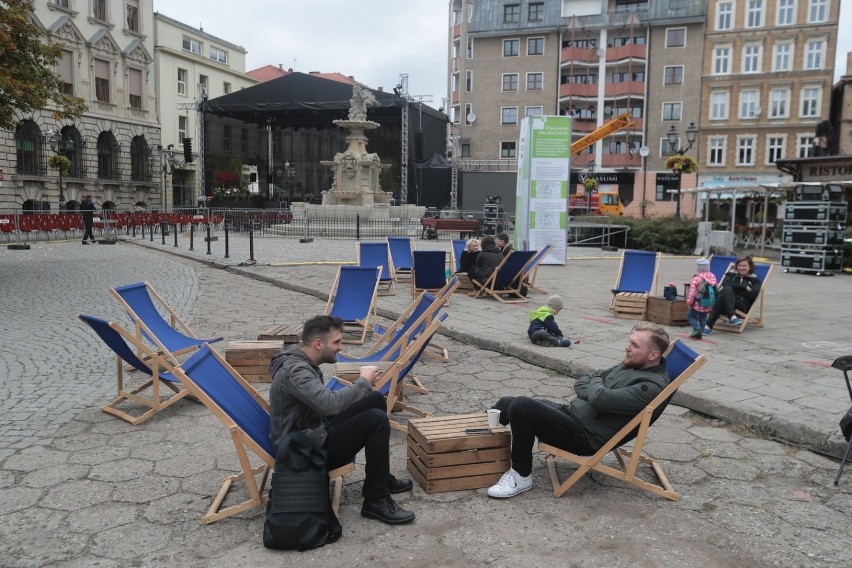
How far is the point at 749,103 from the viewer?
1734 inches

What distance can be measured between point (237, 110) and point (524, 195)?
2461cm

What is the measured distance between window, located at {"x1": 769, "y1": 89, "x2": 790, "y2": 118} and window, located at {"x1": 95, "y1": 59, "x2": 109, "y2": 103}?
1625 inches

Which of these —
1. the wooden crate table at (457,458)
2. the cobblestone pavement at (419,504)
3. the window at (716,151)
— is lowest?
the cobblestone pavement at (419,504)

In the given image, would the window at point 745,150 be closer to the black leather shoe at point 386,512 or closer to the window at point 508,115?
the window at point 508,115

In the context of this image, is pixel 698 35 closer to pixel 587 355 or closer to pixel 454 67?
pixel 454 67

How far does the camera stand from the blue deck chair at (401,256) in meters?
12.1

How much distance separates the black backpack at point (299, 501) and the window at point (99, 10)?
4342cm

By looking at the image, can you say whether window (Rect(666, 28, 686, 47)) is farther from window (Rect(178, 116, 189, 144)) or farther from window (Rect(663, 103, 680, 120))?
window (Rect(178, 116, 189, 144))

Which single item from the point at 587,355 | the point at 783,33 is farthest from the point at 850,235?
the point at 783,33

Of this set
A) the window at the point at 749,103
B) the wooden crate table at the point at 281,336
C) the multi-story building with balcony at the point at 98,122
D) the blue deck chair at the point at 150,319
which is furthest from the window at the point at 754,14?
the blue deck chair at the point at 150,319

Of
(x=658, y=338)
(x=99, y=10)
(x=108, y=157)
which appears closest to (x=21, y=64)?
(x=658, y=338)

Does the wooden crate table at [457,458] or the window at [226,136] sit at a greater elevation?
the window at [226,136]

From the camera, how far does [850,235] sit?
1769 centimetres

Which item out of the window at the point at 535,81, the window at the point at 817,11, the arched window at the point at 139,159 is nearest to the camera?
the arched window at the point at 139,159
